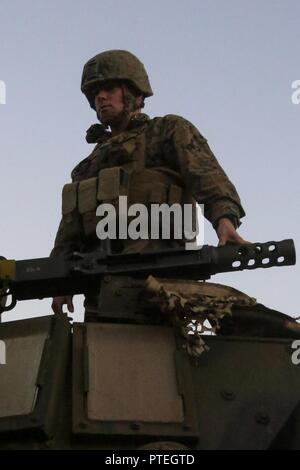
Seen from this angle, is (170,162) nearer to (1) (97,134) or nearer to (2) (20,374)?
(1) (97,134)

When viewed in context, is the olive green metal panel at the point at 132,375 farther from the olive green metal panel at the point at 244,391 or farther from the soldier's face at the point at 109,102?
the soldier's face at the point at 109,102

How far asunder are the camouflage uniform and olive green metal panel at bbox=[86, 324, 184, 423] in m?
1.09

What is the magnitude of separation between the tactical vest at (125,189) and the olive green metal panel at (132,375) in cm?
117

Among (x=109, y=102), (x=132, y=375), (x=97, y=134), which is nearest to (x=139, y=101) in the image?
(x=109, y=102)

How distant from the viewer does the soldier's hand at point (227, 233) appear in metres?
7.05

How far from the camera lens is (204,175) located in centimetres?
754

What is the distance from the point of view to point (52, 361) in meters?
6.41

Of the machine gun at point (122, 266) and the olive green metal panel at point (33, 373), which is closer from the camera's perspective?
the olive green metal panel at point (33, 373)

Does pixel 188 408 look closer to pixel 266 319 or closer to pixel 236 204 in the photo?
pixel 266 319

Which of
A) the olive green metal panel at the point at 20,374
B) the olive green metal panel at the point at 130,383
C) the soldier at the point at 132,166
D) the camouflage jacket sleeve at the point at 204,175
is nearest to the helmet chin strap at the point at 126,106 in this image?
the soldier at the point at 132,166

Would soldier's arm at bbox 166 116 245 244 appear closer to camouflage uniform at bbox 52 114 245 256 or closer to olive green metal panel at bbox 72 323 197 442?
camouflage uniform at bbox 52 114 245 256
